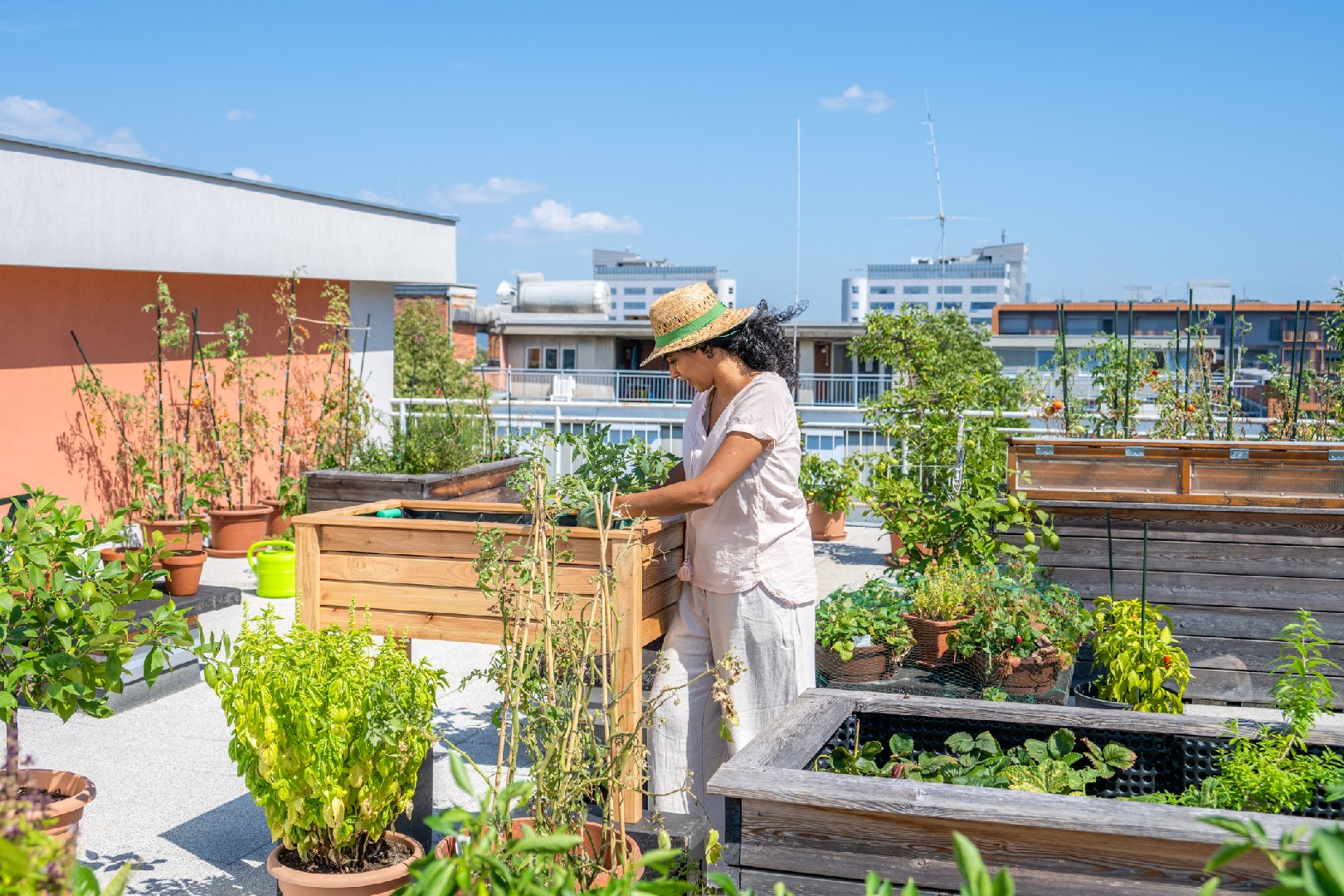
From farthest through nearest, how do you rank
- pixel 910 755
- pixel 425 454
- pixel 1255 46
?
pixel 1255 46 → pixel 425 454 → pixel 910 755

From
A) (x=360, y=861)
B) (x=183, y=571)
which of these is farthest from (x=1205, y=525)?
(x=183, y=571)

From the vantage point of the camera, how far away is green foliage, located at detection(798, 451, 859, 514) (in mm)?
7730

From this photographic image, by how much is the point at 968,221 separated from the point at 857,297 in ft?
136

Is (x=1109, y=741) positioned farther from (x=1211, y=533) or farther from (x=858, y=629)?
(x=1211, y=533)

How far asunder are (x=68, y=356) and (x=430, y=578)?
5.24 m

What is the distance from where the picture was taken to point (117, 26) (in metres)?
17.9

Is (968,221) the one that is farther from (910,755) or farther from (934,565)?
(910,755)

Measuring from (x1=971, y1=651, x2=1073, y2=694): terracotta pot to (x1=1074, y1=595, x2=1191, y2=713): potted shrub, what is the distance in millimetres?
291

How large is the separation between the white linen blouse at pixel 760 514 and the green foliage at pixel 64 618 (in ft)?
4.23

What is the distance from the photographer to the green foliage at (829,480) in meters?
7.73

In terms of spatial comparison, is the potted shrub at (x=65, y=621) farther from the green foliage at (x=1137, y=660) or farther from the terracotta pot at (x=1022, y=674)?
the green foliage at (x=1137, y=660)

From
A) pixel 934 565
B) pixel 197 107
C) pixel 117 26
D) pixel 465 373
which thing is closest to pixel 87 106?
pixel 197 107

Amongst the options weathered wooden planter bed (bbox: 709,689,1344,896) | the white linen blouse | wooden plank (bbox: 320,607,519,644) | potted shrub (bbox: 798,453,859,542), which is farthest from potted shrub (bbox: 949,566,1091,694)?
potted shrub (bbox: 798,453,859,542)

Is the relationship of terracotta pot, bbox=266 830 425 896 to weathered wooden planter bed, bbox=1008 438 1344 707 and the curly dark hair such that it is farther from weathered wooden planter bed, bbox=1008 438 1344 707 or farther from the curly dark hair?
weathered wooden planter bed, bbox=1008 438 1344 707
